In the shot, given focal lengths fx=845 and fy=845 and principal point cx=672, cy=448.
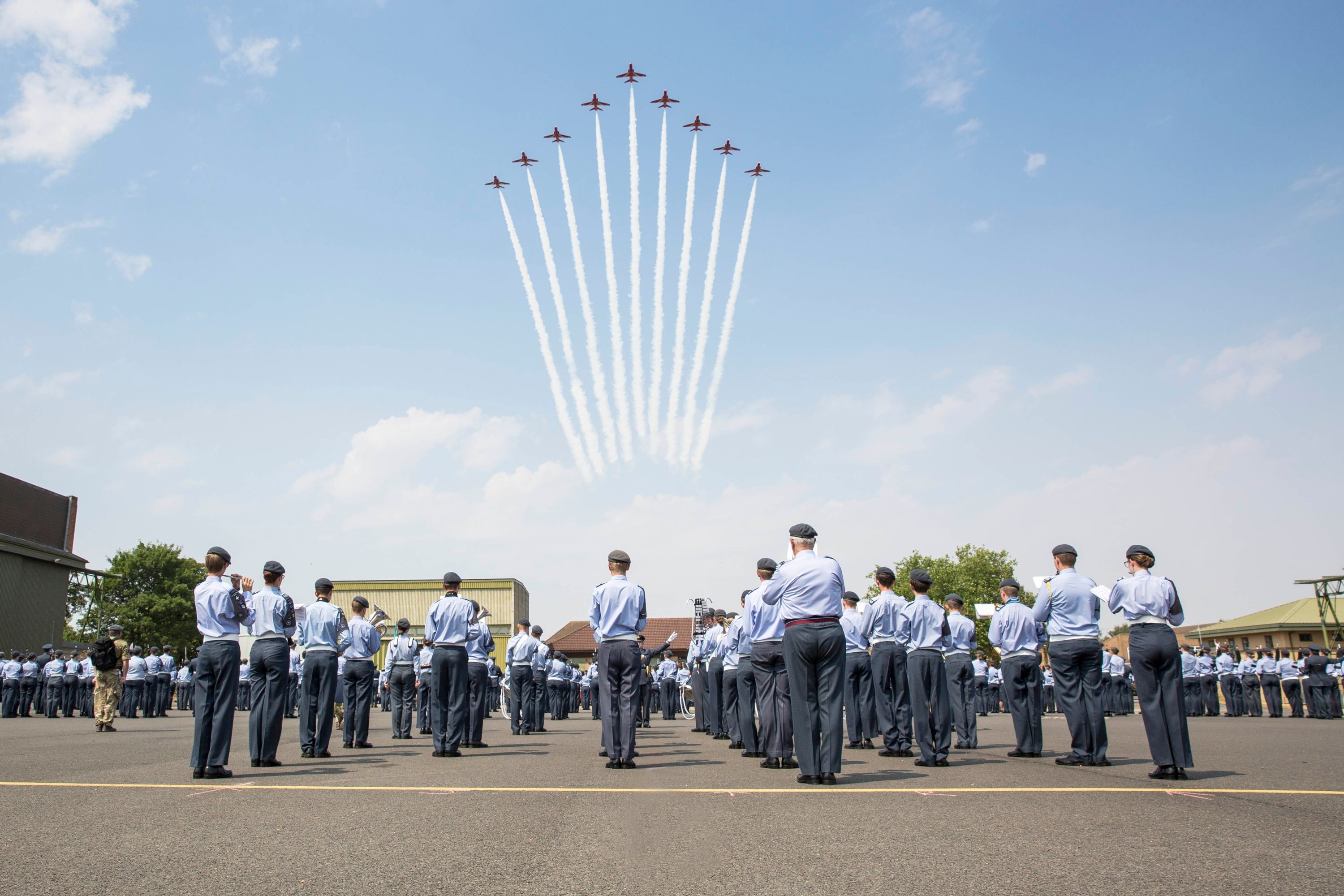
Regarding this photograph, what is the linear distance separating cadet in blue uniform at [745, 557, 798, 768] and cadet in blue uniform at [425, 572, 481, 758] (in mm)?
4088

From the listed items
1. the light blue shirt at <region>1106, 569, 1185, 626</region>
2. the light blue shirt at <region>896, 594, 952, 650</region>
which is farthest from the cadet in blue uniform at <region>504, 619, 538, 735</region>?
the light blue shirt at <region>1106, 569, 1185, 626</region>

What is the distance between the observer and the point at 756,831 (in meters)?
5.09

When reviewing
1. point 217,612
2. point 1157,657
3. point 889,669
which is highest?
point 217,612

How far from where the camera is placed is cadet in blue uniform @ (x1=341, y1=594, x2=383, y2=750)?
1248 cm

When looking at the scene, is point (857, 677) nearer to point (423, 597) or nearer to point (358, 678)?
point (358, 678)

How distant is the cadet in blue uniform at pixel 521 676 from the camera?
16359mm

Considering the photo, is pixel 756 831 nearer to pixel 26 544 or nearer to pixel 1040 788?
pixel 1040 788

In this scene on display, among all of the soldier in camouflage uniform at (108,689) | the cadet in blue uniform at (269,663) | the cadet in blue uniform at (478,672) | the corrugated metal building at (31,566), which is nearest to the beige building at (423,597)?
the corrugated metal building at (31,566)

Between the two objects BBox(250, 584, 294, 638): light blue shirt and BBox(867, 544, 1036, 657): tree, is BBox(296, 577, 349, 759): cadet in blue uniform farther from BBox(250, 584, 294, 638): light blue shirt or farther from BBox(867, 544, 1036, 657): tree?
BBox(867, 544, 1036, 657): tree

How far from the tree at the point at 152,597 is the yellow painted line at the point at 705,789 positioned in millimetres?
64065

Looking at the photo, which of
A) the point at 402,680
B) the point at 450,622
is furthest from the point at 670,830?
the point at 402,680

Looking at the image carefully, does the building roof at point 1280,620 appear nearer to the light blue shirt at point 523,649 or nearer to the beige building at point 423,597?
the beige building at point 423,597

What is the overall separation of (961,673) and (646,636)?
69.0 metres

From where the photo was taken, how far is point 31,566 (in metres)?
51.8
